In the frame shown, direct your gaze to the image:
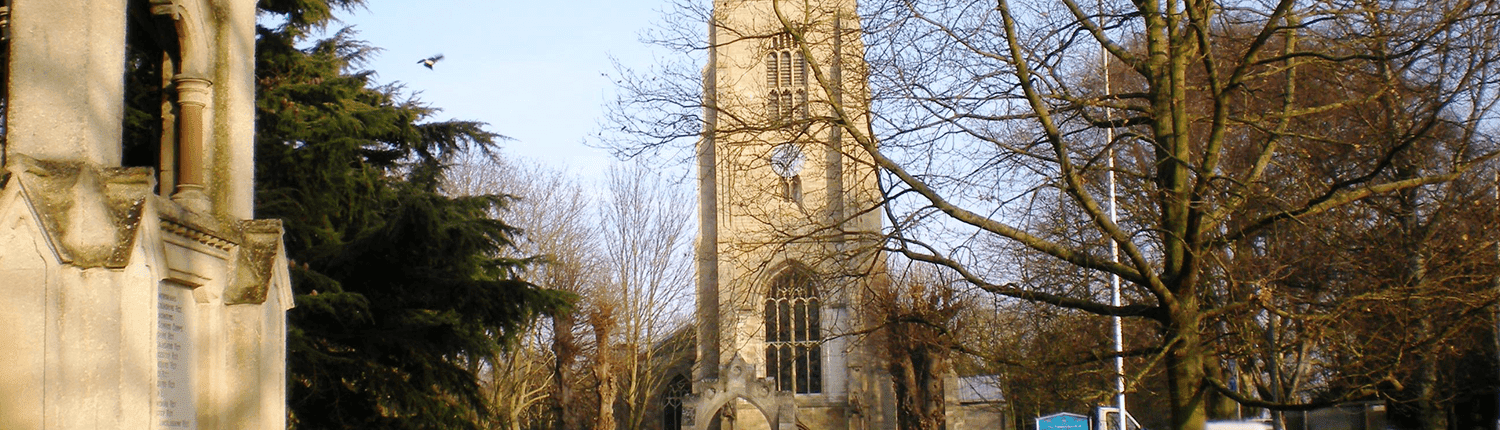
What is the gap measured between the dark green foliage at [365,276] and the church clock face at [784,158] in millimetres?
4159

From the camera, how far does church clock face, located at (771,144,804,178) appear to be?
1127 centimetres

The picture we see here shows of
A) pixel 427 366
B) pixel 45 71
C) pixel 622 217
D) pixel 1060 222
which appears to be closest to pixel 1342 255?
pixel 1060 222

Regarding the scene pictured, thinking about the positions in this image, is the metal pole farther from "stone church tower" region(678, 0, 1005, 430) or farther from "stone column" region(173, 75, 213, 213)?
"stone column" region(173, 75, 213, 213)

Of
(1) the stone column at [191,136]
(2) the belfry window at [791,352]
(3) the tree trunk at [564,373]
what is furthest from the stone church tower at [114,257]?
(2) the belfry window at [791,352]

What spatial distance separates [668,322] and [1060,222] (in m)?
33.2

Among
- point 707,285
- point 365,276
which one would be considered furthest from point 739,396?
point 365,276

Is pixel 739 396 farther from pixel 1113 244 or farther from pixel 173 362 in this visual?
pixel 173 362

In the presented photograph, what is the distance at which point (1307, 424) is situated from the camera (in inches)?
765

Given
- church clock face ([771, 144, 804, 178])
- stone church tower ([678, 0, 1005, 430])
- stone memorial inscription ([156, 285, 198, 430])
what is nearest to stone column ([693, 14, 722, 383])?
stone church tower ([678, 0, 1005, 430])

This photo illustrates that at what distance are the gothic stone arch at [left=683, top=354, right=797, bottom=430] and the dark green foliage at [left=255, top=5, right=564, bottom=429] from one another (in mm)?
26581

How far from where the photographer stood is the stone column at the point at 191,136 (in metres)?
7.62

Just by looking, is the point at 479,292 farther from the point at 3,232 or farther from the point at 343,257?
the point at 3,232

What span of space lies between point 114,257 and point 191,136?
200cm

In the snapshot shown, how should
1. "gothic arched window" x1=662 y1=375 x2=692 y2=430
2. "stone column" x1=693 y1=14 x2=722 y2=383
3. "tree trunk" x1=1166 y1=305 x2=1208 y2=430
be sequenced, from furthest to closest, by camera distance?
"gothic arched window" x1=662 y1=375 x2=692 y2=430 < "stone column" x1=693 y1=14 x2=722 y2=383 < "tree trunk" x1=1166 y1=305 x2=1208 y2=430
